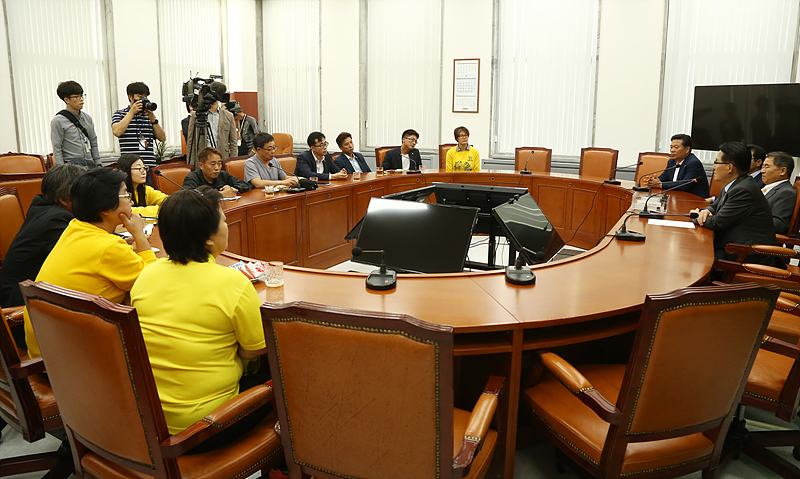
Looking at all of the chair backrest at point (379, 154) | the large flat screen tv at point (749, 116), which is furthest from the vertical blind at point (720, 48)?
the chair backrest at point (379, 154)

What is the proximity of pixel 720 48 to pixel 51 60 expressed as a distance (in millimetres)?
7596

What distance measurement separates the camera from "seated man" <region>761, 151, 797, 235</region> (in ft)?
12.0

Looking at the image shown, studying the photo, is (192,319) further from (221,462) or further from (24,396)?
(24,396)

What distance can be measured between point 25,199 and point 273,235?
69.5 inches

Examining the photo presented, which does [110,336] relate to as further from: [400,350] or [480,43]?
[480,43]

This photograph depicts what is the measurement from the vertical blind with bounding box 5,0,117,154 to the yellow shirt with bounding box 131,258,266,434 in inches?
225

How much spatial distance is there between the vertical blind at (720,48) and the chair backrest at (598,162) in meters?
1.11

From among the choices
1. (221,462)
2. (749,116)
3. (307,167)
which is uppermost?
(749,116)

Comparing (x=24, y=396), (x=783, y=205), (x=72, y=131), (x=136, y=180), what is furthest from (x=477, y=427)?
(x=72, y=131)

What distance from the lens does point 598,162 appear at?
5.96 metres

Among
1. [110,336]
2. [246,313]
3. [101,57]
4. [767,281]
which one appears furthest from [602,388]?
[101,57]

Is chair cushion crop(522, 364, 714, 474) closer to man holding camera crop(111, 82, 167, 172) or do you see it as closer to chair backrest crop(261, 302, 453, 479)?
chair backrest crop(261, 302, 453, 479)

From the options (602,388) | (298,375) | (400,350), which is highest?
(400,350)

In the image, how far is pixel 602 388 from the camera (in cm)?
179
